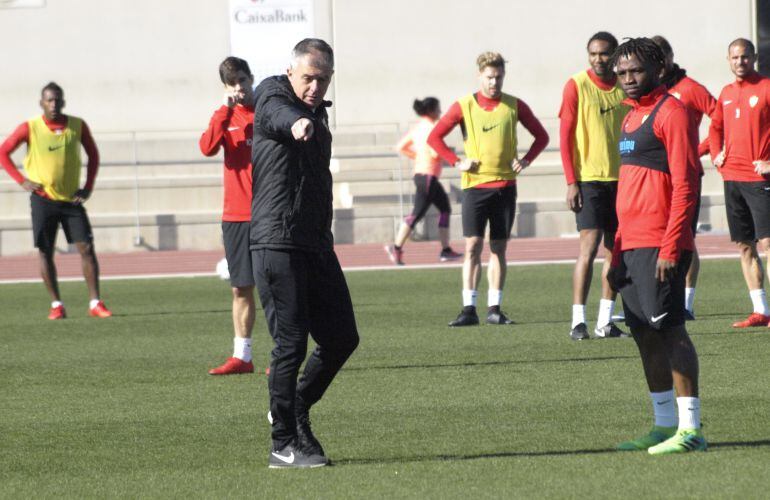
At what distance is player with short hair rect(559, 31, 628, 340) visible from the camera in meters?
11.4

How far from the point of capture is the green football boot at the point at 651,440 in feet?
23.1

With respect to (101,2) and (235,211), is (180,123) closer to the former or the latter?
(101,2)

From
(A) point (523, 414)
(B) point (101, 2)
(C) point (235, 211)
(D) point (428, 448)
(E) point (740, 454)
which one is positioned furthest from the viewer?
(B) point (101, 2)

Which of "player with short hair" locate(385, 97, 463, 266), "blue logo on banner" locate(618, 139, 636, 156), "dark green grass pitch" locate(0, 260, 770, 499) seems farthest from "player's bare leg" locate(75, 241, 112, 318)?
"blue logo on banner" locate(618, 139, 636, 156)

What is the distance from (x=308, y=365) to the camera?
7.14 meters

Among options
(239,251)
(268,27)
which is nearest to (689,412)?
(239,251)

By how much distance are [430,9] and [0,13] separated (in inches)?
327

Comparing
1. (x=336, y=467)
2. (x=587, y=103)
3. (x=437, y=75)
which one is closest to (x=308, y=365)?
(x=336, y=467)

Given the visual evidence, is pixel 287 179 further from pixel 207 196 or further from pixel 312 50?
pixel 207 196

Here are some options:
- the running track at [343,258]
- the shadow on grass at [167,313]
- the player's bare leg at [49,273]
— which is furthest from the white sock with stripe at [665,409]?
the running track at [343,258]

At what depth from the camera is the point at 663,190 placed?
702cm

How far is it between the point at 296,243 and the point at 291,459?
98 centimetres

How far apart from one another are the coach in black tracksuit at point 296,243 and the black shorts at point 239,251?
298cm

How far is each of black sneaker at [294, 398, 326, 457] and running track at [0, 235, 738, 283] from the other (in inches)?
502
